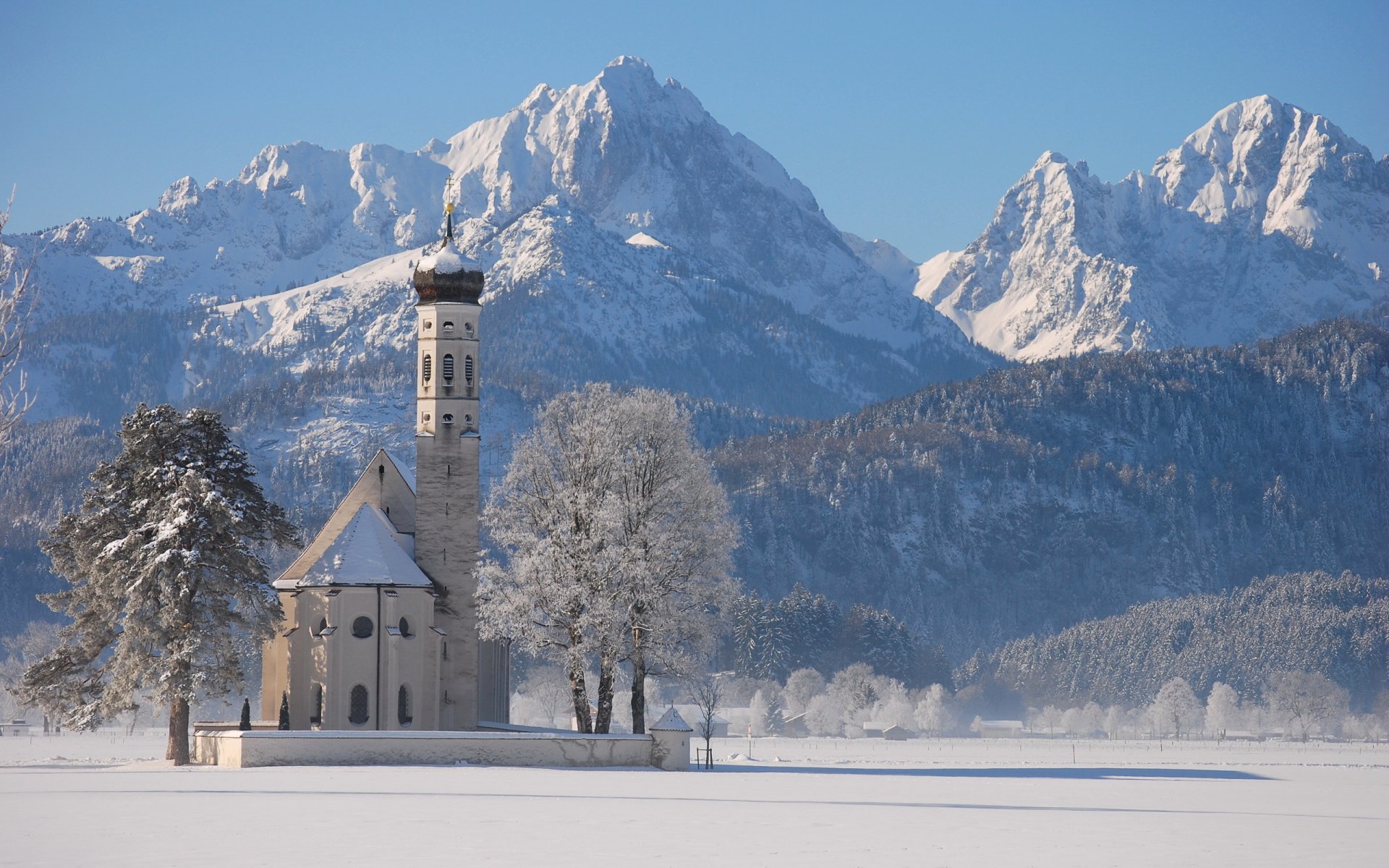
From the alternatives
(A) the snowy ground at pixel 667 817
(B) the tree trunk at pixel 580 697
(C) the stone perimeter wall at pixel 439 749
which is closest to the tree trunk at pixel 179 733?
(C) the stone perimeter wall at pixel 439 749

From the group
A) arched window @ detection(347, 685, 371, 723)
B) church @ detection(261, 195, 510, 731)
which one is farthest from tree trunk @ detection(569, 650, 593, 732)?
arched window @ detection(347, 685, 371, 723)

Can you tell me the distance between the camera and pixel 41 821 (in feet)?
149

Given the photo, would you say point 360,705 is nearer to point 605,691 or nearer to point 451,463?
point 605,691

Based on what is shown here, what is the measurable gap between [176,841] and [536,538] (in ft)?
121

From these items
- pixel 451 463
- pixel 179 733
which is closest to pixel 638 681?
pixel 451 463

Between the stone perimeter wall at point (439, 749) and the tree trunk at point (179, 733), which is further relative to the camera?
the tree trunk at point (179, 733)

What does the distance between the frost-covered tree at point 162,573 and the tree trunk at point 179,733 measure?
0.21 feet

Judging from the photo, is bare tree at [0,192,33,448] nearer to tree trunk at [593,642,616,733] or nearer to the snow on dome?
tree trunk at [593,642,616,733]

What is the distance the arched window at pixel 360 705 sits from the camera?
7938cm

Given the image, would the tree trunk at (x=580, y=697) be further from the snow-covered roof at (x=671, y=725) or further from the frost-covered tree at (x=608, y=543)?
the snow-covered roof at (x=671, y=725)

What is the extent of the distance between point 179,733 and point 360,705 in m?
8.32

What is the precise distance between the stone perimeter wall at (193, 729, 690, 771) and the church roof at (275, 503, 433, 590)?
29.0ft

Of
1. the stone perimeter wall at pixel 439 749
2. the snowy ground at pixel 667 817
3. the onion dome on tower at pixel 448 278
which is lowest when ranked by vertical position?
the snowy ground at pixel 667 817

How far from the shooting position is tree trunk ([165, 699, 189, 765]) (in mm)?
73938
